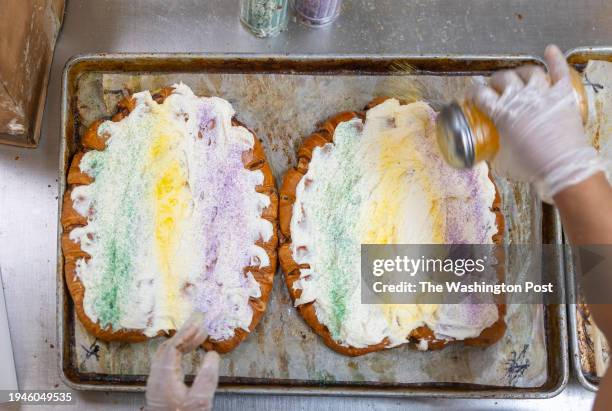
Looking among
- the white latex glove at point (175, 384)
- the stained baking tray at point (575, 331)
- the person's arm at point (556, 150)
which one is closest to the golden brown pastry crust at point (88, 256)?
the white latex glove at point (175, 384)

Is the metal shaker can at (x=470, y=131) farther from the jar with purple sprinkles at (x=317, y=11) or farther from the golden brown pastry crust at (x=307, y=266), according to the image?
the jar with purple sprinkles at (x=317, y=11)

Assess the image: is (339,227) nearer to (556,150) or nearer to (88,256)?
(556,150)

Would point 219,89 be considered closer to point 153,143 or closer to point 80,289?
point 153,143

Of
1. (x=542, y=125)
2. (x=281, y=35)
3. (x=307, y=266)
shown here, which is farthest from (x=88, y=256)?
(x=542, y=125)

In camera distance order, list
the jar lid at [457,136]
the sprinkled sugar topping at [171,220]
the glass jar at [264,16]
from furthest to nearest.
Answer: the glass jar at [264,16]
the sprinkled sugar topping at [171,220]
the jar lid at [457,136]

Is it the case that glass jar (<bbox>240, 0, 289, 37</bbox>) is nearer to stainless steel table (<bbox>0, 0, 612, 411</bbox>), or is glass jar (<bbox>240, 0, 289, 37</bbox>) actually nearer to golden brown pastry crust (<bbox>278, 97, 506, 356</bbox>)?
stainless steel table (<bbox>0, 0, 612, 411</bbox>)

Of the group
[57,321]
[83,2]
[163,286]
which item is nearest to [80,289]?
[57,321]
